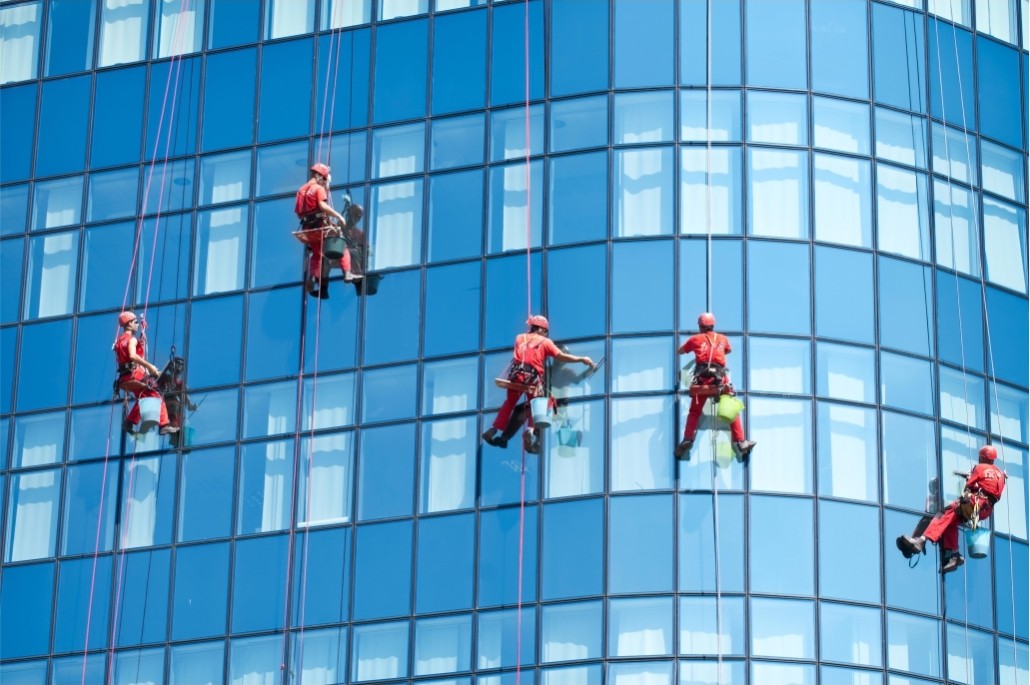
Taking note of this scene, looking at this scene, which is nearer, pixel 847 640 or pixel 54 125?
pixel 847 640

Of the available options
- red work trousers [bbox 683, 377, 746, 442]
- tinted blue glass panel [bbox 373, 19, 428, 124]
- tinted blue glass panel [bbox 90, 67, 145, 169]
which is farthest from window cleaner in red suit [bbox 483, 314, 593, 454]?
tinted blue glass panel [bbox 90, 67, 145, 169]

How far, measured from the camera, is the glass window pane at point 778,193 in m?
48.6

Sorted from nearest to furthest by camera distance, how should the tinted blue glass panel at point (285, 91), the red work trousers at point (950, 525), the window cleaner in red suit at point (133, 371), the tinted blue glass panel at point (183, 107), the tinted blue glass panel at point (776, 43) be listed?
the red work trousers at point (950, 525) < the tinted blue glass panel at point (776, 43) < the window cleaner in red suit at point (133, 371) < the tinted blue glass panel at point (285, 91) < the tinted blue glass panel at point (183, 107)

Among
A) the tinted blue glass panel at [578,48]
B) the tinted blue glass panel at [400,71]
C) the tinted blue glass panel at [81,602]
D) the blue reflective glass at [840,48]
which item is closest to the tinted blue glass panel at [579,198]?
the tinted blue glass panel at [578,48]

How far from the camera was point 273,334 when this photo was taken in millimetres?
50531

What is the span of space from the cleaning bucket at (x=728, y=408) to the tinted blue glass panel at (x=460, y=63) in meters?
7.68

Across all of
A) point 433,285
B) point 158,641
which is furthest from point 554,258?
point 158,641

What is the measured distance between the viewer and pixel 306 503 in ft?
161

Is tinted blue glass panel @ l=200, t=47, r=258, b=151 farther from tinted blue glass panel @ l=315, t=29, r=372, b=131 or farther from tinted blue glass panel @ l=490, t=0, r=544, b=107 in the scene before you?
tinted blue glass panel @ l=490, t=0, r=544, b=107

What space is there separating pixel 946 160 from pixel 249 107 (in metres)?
13.0

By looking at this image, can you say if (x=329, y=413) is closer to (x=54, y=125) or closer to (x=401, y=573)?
(x=401, y=573)

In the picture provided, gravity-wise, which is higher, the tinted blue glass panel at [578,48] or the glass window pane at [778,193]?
the tinted blue glass panel at [578,48]

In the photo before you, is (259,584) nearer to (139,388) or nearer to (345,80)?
(139,388)

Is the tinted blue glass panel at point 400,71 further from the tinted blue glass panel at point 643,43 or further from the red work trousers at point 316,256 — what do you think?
the tinted blue glass panel at point 643,43
